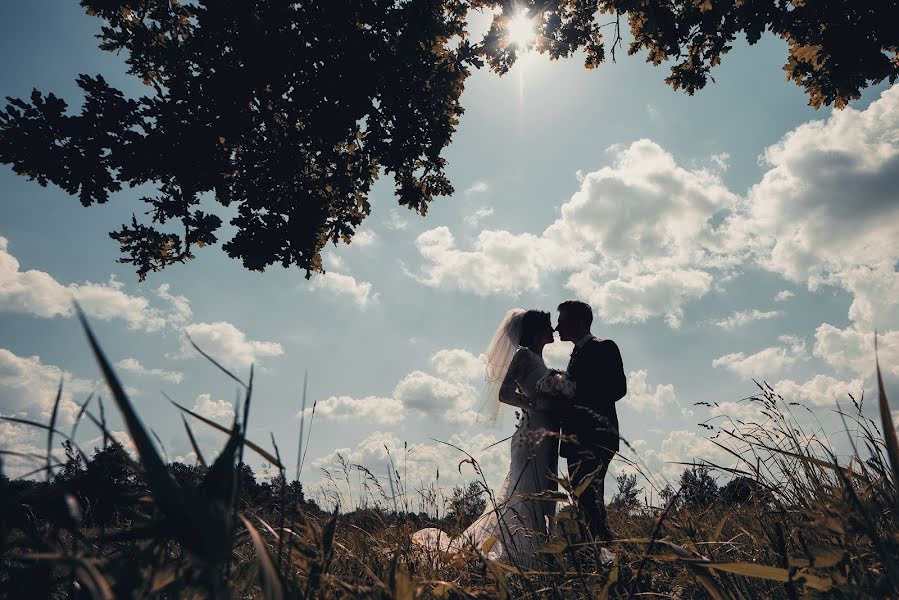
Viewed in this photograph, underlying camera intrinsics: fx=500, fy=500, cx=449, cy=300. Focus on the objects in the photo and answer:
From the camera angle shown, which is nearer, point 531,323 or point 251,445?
point 251,445

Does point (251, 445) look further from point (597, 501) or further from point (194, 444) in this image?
point (597, 501)

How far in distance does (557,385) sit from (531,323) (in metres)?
1.45

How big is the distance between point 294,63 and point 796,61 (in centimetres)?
710

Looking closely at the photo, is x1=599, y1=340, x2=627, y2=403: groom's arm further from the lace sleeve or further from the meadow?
the meadow

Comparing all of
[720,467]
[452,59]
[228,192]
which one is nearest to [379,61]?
[452,59]

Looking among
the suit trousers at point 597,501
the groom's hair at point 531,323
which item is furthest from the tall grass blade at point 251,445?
the groom's hair at point 531,323

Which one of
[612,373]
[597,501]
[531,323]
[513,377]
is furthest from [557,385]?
[597,501]

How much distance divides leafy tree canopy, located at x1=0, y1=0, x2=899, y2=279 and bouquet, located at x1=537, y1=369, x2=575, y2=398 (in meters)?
3.82

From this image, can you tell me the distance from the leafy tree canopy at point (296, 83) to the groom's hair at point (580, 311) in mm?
3127

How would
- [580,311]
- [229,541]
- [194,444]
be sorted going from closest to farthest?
[229,541], [194,444], [580,311]

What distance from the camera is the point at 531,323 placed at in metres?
7.21

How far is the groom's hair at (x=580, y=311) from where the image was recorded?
21.5 feet

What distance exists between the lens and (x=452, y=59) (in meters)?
7.31

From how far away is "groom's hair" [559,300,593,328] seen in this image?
21.5 ft
